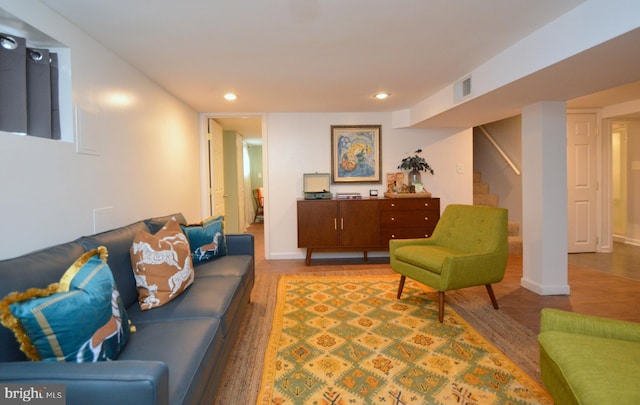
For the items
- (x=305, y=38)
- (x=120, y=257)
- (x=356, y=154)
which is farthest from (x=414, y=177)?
(x=120, y=257)

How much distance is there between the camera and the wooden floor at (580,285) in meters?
2.60

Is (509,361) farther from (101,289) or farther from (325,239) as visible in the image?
(325,239)

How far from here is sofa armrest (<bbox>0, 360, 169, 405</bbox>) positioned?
83cm

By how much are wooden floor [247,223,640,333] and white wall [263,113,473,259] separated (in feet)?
1.98

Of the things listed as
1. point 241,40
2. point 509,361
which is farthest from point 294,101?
point 509,361

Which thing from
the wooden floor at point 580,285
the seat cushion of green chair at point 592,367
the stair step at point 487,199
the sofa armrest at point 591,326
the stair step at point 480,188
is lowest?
the wooden floor at point 580,285

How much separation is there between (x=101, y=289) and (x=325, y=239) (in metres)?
3.07

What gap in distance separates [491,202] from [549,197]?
2237 millimetres

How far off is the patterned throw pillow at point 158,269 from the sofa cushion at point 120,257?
0.05 metres

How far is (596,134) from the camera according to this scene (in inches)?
176

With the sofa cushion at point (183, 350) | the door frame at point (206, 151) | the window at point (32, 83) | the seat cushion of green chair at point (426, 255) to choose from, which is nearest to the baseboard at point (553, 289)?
the seat cushion of green chair at point (426, 255)

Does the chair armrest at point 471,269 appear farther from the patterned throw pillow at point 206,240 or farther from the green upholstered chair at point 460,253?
the patterned throw pillow at point 206,240

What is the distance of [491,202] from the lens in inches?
200

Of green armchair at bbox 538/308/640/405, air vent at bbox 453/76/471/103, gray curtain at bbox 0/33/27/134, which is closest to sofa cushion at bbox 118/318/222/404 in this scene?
gray curtain at bbox 0/33/27/134
